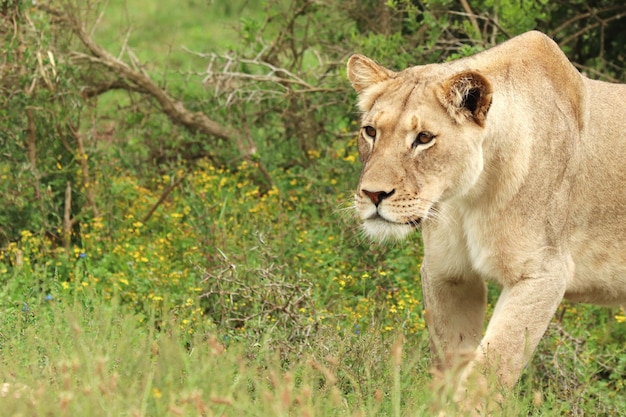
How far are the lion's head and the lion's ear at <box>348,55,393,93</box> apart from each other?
11.0 inches

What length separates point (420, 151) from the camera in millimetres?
4254

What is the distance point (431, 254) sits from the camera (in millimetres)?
4785

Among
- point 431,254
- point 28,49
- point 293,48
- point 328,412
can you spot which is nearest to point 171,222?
point 28,49

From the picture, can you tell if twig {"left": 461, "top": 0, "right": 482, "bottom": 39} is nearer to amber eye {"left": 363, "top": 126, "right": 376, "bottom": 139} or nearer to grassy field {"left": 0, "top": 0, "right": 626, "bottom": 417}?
grassy field {"left": 0, "top": 0, "right": 626, "bottom": 417}

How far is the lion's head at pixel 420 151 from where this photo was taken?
421 centimetres

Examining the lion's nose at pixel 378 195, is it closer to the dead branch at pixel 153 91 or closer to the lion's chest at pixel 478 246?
the lion's chest at pixel 478 246

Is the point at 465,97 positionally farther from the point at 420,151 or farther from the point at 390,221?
the point at 390,221

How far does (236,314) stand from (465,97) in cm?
166

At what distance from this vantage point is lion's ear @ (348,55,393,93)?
15.3 feet

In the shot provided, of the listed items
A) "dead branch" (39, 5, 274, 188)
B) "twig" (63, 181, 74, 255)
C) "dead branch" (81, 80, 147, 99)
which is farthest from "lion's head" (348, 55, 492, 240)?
"dead branch" (81, 80, 147, 99)

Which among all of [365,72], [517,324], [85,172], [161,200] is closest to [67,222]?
[85,172]

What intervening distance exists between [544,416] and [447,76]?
50.7 inches

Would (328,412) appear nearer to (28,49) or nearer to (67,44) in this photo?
(28,49)

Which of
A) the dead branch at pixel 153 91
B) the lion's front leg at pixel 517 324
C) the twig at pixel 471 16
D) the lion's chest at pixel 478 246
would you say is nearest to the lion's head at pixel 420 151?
the lion's chest at pixel 478 246
